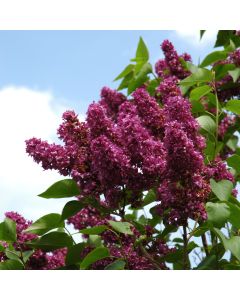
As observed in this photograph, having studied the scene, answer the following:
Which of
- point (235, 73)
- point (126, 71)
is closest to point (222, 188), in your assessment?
point (235, 73)

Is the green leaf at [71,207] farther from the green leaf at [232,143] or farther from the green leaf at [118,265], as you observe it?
the green leaf at [232,143]

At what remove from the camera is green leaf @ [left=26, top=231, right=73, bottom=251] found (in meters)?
1.66

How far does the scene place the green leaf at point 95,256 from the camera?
1458mm

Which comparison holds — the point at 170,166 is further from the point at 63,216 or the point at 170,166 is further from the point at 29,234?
the point at 29,234

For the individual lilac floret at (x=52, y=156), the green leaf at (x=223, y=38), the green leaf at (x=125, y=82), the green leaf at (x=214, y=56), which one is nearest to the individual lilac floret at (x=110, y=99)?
the green leaf at (x=125, y=82)

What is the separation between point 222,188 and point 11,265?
67cm

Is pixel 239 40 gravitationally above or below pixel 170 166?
above

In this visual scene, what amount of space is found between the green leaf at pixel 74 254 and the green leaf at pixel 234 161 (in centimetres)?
52

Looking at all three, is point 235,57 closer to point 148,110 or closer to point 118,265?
point 148,110

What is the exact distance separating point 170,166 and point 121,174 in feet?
0.42

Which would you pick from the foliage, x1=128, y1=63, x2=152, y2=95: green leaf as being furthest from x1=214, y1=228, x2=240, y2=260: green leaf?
x1=128, y1=63, x2=152, y2=95: green leaf

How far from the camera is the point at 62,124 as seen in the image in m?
1.52

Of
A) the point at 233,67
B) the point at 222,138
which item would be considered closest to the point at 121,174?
the point at 222,138

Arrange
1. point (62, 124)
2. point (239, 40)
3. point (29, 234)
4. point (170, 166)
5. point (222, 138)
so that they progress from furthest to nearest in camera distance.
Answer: point (239, 40)
point (222, 138)
point (29, 234)
point (62, 124)
point (170, 166)
